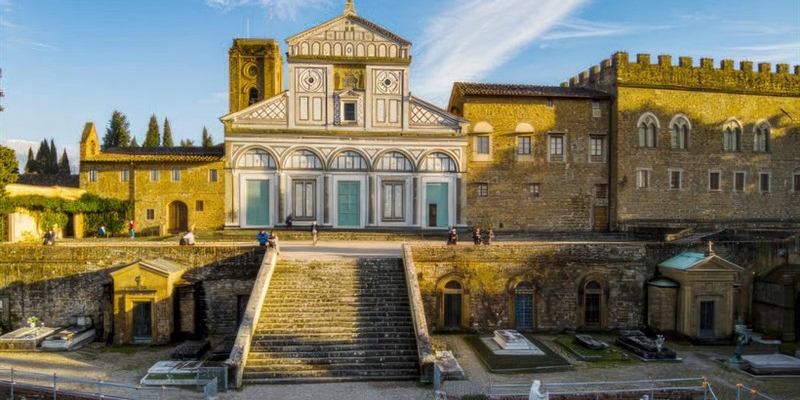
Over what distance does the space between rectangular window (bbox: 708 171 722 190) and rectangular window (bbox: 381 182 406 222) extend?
19803mm

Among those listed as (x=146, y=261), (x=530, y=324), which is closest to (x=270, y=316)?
(x=146, y=261)

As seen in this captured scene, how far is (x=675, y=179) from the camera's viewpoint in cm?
3198

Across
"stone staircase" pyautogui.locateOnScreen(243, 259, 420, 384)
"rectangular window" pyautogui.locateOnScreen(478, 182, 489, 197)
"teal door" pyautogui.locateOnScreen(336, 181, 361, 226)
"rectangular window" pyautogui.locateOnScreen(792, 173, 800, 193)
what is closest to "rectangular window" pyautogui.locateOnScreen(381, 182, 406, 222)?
"teal door" pyautogui.locateOnScreen(336, 181, 361, 226)

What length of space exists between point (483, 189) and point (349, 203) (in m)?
8.22

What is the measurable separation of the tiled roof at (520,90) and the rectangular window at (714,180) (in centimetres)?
856

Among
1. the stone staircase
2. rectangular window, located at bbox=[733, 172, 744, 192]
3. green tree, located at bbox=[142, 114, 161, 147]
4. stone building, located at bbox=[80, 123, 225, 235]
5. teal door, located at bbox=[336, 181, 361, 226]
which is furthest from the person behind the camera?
green tree, located at bbox=[142, 114, 161, 147]

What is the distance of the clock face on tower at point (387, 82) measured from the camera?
3005cm

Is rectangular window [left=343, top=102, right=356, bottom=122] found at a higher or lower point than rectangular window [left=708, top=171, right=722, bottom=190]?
higher

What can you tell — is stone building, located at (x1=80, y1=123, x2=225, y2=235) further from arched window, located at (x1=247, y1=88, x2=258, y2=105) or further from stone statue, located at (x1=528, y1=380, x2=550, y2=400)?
stone statue, located at (x1=528, y1=380, x2=550, y2=400)

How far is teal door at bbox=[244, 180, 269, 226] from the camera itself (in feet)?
96.8

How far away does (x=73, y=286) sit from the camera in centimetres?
2006

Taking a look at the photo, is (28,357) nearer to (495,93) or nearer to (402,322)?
(402,322)

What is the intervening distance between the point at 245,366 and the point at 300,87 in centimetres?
1897

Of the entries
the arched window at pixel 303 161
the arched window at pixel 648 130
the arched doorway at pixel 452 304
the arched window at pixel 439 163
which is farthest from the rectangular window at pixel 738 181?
the arched window at pixel 303 161
